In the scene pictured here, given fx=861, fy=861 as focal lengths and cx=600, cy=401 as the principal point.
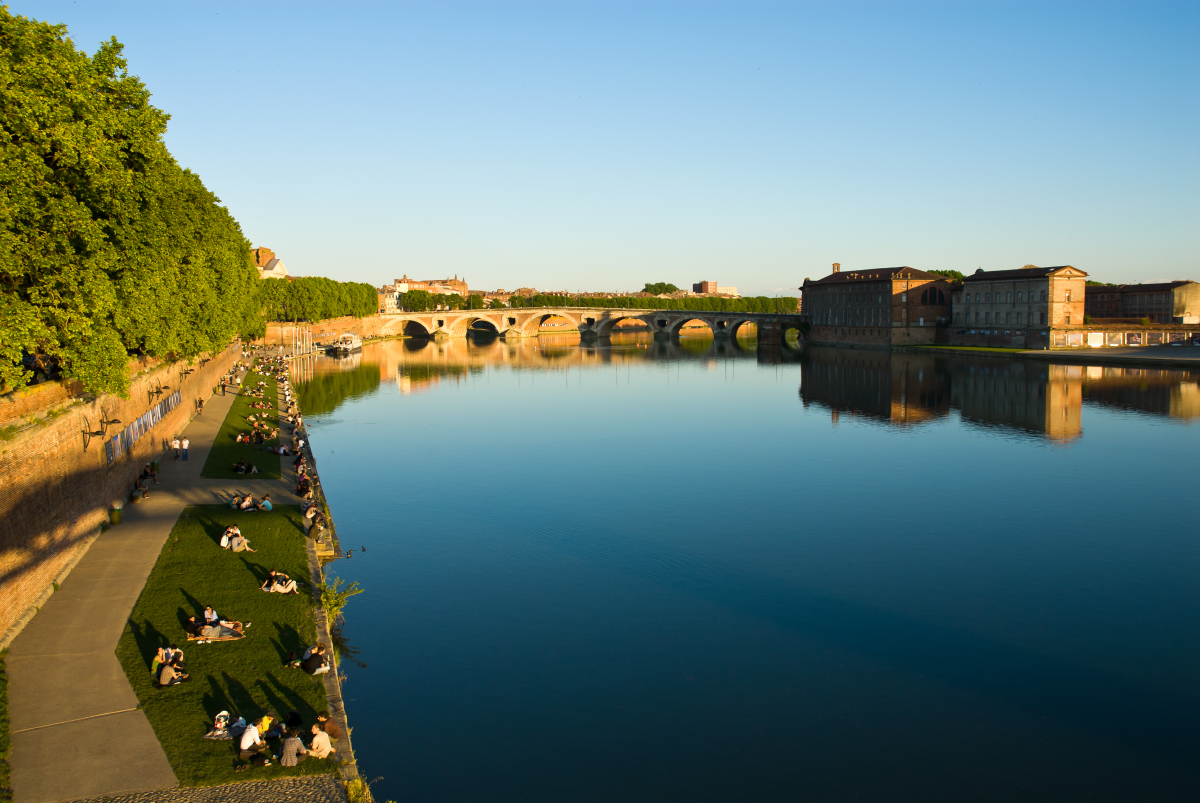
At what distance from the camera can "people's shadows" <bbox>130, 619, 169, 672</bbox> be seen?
13836 millimetres

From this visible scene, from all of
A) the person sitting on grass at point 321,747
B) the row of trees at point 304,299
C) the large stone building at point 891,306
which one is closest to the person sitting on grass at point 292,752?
the person sitting on grass at point 321,747

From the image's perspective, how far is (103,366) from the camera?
1938 centimetres

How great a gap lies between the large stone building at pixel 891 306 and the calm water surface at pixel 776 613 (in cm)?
4939

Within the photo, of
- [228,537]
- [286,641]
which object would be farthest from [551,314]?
[286,641]

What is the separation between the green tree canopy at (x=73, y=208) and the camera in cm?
1666

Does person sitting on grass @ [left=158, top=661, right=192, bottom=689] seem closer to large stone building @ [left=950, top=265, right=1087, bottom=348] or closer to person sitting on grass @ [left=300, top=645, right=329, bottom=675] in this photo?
person sitting on grass @ [left=300, top=645, right=329, bottom=675]

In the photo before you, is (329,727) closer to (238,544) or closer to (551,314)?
(238,544)

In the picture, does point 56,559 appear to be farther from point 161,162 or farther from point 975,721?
point 975,721

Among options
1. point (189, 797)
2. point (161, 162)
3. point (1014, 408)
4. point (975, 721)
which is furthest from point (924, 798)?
point (1014, 408)

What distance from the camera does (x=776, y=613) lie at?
59.3 ft

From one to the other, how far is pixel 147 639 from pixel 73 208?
955cm

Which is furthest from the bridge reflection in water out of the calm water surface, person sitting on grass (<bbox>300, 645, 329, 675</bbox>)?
person sitting on grass (<bbox>300, 645, 329, 675</bbox>)

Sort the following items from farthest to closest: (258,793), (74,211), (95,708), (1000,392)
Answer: (1000,392) → (74,211) → (95,708) → (258,793)

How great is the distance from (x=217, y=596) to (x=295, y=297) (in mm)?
81424
